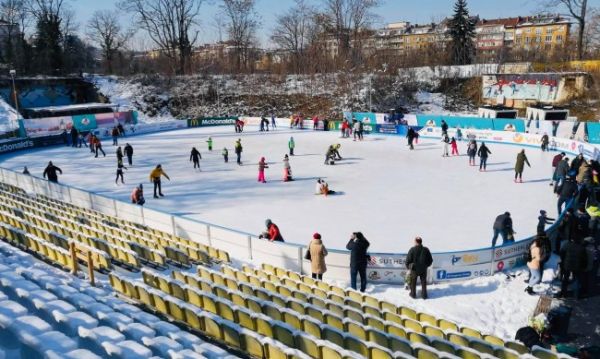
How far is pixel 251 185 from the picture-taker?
1836 cm

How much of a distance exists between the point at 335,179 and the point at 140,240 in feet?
33.3

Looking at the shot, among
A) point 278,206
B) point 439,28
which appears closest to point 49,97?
point 278,206

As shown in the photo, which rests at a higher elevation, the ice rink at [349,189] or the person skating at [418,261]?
the person skating at [418,261]

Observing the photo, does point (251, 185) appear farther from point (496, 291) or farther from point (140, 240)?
point (496, 291)

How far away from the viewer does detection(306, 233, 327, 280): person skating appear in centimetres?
927

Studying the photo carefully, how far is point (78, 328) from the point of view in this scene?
456cm

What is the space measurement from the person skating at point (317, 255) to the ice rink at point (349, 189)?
2.43m

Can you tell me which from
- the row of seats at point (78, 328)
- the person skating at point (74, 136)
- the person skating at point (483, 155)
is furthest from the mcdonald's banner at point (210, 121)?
the row of seats at point (78, 328)

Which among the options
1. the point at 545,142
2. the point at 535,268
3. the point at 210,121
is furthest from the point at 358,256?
the point at 210,121

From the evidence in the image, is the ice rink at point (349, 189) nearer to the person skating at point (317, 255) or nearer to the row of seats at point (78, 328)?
the person skating at point (317, 255)

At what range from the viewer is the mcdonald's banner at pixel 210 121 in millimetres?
39938

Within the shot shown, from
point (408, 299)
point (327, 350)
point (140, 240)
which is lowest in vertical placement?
point (408, 299)

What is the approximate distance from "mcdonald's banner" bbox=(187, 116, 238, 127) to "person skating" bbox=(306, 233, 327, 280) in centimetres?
3208

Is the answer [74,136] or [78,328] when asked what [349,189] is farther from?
[74,136]
